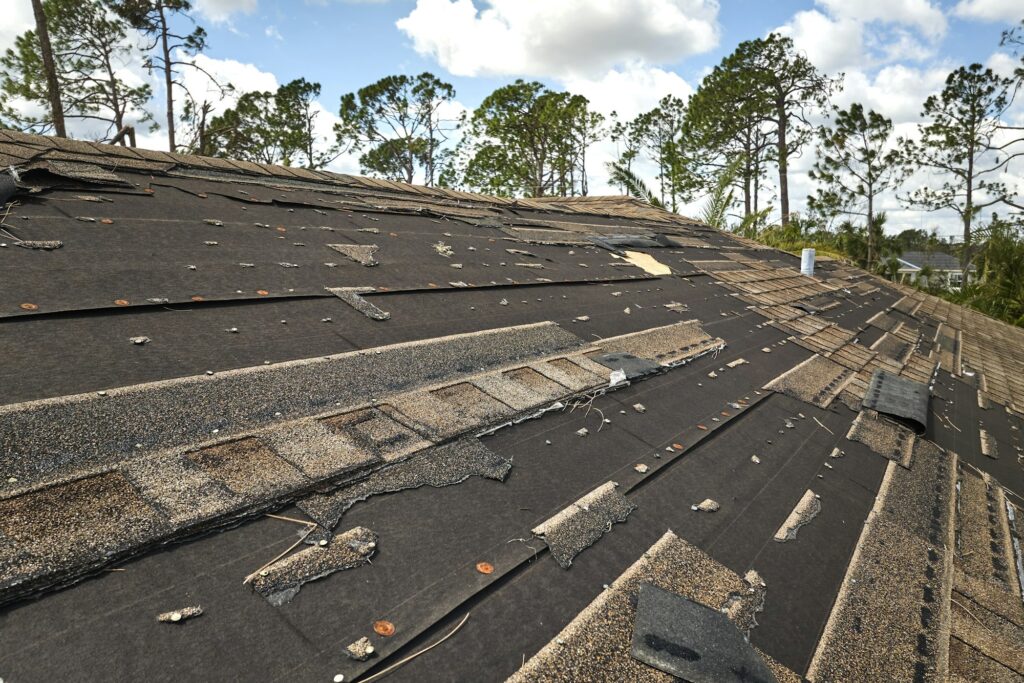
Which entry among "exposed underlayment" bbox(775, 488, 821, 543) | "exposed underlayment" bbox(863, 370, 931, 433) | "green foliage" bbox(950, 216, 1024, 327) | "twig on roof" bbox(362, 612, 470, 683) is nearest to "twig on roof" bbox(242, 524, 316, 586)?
"twig on roof" bbox(362, 612, 470, 683)

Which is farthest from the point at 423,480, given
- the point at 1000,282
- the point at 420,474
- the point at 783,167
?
the point at 783,167

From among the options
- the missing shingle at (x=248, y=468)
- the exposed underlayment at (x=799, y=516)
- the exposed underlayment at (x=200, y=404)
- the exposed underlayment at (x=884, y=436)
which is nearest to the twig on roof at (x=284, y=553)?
the missing shingle at (x=248, y=468)

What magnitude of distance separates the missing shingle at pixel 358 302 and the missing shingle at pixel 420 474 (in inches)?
39.5

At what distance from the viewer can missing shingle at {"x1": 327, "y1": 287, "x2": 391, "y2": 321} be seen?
2.46m

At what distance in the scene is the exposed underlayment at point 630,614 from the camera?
1020 mm

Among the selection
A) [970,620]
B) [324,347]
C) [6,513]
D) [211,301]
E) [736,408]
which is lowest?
[970,620]

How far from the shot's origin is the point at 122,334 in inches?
70.6

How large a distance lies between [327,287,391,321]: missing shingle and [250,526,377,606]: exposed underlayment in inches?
53.9

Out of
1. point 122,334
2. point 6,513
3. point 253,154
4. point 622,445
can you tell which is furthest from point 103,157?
point 253,154

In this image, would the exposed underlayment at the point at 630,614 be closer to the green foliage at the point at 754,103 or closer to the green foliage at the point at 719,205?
the green foliage at the point at 719,205

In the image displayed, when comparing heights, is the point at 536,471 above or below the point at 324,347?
→ below

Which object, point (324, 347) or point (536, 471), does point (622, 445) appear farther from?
point (324, 347)

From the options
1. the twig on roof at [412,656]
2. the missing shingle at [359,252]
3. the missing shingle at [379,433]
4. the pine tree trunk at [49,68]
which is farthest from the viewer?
the pine tree trunk at [49,68]

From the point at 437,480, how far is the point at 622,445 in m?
0.75
